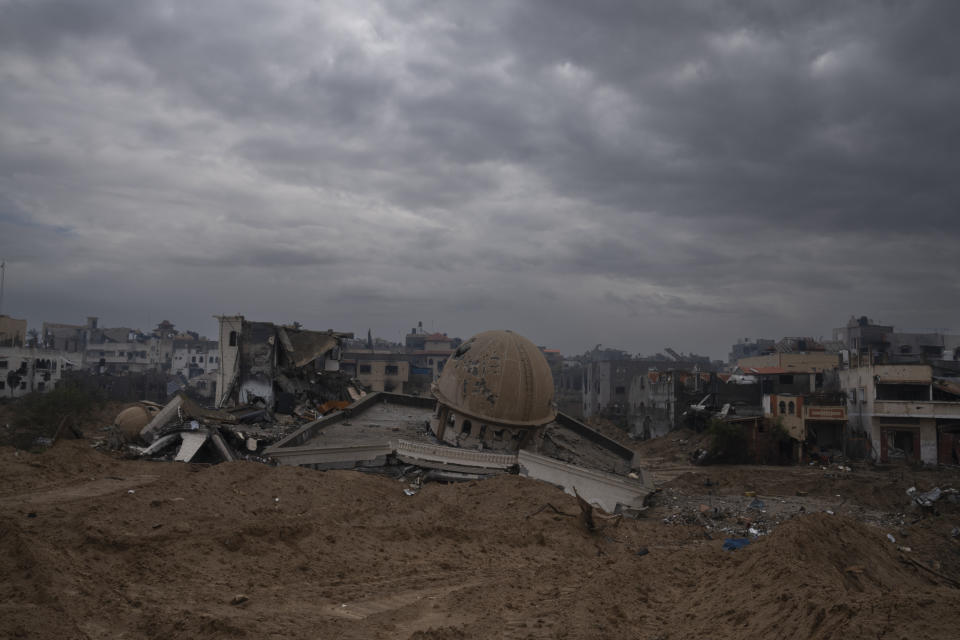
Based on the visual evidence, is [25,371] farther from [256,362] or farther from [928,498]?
[928,498]

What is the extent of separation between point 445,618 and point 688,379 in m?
40.5

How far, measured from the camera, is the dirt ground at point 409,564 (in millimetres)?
8273

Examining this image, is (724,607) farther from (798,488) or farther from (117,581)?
(798,488)

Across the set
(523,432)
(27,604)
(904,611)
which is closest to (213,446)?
(523,432)

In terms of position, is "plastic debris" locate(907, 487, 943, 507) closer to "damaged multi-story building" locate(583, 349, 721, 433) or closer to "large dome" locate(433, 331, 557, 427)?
"large dome" locate(433, 331, 557, 427)

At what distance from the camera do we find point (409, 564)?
11945mm

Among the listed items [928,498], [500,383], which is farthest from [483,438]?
[928,498]

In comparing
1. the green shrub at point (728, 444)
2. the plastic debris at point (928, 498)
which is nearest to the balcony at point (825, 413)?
the green shrub at point (728, 444)

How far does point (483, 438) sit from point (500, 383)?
81.6 inches

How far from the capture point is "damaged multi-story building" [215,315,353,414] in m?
36.7

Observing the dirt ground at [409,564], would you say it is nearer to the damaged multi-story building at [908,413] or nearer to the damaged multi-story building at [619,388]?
the damaged multi-story building at [908,413]

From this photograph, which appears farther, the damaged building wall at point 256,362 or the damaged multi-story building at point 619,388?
the damaged multi-story building at point 619,388

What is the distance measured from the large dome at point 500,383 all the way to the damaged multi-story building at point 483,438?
4 cm

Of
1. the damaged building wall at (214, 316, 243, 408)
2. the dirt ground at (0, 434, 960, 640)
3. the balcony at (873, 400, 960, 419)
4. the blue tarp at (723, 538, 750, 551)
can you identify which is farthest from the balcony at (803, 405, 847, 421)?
the damaged building wall at (214, 316, 243, 408)
